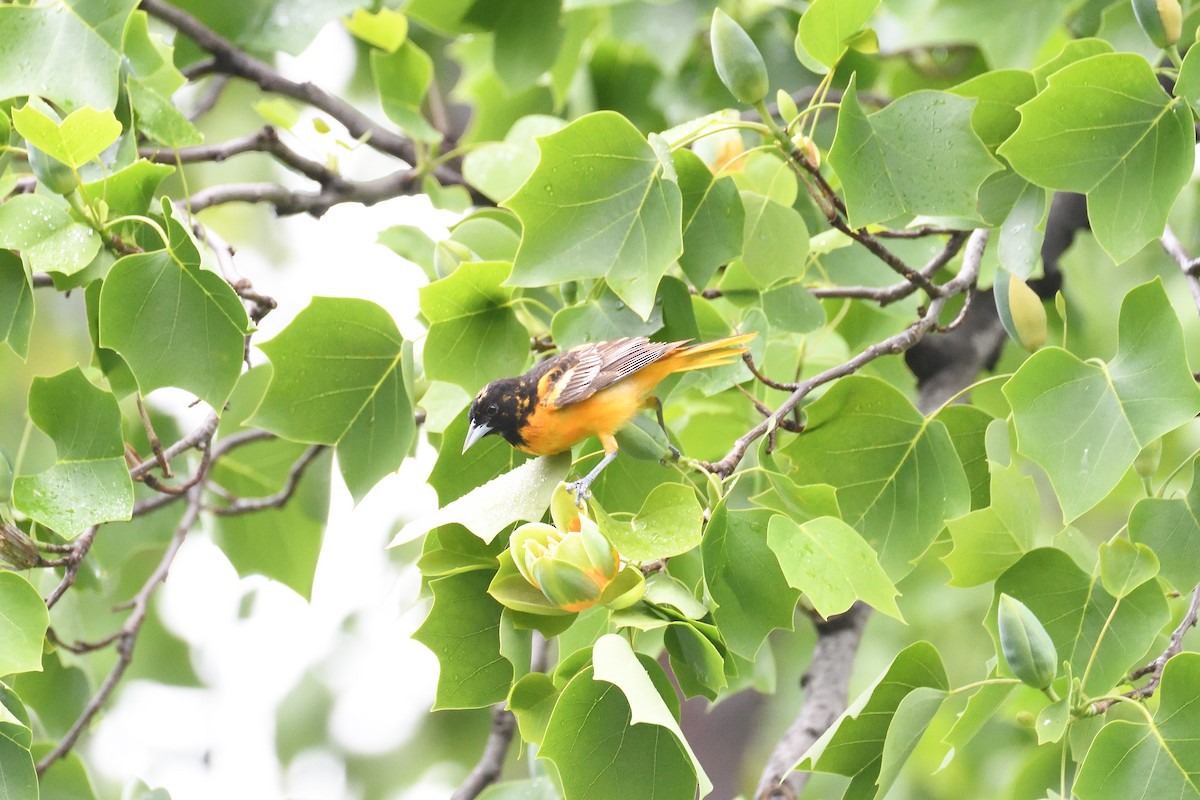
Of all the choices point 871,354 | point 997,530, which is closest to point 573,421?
point 871,354

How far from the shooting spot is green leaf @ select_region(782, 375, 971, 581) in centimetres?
196

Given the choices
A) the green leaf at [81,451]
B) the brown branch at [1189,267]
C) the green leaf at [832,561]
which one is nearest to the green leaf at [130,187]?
the green leaf at [81,451]

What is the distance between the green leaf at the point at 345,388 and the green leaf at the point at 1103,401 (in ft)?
3.27

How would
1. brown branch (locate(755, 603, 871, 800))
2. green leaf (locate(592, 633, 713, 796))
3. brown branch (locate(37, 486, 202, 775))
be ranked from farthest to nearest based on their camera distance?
brown branch (locate(755, 603, 871, 800)), brown branch (locate(37, 486, 202, 775)), green leaf (locate(592, 633, 713, 796))

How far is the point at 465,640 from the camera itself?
1736 millimetres

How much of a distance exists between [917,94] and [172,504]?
214 centimetres

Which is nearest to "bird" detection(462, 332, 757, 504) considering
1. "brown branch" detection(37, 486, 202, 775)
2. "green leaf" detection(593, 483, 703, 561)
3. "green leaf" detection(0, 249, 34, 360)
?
"green leaf" detection(593, 483, 703, 561)

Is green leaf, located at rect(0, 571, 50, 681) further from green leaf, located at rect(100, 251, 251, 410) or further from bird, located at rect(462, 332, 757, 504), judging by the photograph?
bird, located at rect(462, 332, 757, 504)

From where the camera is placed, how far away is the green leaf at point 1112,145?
5.99ft

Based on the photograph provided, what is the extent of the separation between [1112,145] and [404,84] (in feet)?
5.94

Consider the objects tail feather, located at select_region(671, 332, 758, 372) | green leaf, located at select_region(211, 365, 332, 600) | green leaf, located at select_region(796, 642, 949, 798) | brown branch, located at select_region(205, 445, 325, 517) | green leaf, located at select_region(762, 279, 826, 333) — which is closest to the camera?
green leaf, located at select_region(796, 642, 949, 798)

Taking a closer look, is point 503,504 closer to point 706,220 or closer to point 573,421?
point 573,421

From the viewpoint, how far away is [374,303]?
1.98 metres

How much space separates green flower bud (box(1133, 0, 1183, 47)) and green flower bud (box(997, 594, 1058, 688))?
98cm
